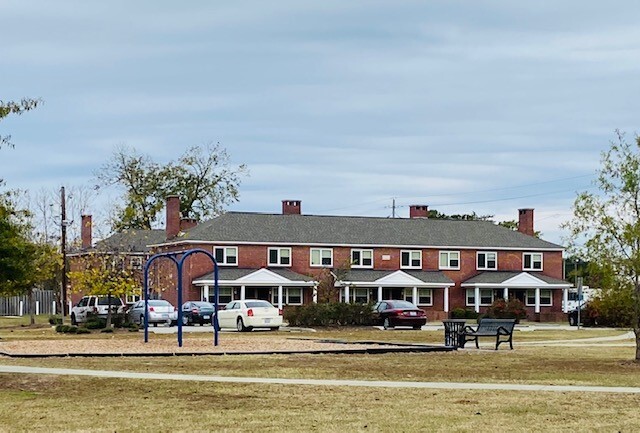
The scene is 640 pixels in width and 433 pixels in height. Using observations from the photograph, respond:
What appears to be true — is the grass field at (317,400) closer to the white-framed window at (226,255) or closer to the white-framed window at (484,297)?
the white-framed window at (226,255)

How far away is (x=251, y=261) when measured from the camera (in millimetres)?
81750

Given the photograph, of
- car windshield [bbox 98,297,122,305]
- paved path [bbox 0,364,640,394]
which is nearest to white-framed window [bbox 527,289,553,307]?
car windshield [bbox 98,297,122,305]

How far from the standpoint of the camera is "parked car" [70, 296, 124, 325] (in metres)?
60.2

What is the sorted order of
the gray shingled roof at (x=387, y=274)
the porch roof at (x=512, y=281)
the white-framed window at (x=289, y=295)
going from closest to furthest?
the white-framed window at (x=289, y=295), the gray shingled roof at (x=387, y=274), the porch roof at (x=512, y=281)

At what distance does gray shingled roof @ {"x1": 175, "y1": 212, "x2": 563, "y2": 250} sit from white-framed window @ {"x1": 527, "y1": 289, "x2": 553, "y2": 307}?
3.54 metres

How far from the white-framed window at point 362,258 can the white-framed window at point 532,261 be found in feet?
40.4

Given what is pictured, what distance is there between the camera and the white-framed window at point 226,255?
80.5 m

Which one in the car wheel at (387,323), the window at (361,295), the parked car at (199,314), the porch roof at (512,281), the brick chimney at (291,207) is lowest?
the car wheel at (387,323)

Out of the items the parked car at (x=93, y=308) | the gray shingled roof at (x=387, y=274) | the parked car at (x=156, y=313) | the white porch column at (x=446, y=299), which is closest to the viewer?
the parked car at (x=156, y=313)

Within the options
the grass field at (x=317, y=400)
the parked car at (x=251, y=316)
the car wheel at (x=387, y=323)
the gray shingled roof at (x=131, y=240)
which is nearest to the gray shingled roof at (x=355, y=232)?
the gray shingled roof at (x=131, y=240)

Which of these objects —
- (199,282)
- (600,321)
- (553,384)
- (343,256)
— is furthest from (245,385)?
(343,256)

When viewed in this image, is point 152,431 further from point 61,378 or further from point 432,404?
point 61,378

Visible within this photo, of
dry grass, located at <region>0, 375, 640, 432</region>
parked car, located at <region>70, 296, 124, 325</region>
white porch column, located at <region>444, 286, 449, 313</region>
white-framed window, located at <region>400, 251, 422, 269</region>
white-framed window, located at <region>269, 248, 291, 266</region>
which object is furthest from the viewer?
white-framed window, located at <region>400, 251, 422, 269</region>

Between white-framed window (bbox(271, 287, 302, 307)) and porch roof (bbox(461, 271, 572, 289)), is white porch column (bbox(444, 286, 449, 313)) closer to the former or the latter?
porch roof (bbox(461, 271, 572, 289))
